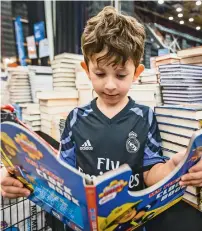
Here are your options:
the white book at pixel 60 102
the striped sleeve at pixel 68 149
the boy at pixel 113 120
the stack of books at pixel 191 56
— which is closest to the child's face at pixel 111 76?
the boy at pixel 113 120

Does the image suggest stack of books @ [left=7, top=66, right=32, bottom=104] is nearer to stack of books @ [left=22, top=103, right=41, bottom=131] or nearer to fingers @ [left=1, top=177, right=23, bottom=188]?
stack of books @ [left=22, top=103, right=41, bottom=131]

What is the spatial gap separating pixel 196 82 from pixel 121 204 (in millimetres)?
881

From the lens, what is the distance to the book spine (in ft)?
1.51

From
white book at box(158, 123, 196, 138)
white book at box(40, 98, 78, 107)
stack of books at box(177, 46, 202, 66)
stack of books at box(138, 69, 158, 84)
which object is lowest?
white book at box(158, 123, 196, 138)

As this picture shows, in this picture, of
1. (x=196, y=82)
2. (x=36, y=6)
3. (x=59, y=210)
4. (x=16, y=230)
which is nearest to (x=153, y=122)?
(x=196, y=82)

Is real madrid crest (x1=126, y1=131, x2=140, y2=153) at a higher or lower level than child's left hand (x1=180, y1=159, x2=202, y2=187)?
higher

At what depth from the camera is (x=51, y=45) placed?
14.0ft

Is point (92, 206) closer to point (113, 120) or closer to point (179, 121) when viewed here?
point (113, 120)

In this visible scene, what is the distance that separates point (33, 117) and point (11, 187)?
146cm

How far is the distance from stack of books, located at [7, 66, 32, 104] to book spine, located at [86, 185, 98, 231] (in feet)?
8.39

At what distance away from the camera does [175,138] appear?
978 mm

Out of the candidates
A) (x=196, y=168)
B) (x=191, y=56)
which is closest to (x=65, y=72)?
(x=191, y=56)

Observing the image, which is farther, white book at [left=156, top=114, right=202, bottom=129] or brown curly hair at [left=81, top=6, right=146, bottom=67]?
white book at [left=156, top=114, right=202, bottom=129]

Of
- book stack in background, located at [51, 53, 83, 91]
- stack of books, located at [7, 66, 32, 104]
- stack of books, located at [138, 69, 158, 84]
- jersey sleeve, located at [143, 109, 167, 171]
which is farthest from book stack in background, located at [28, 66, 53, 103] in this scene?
jersey sleeve, located at [143, 109, 167, 171]
